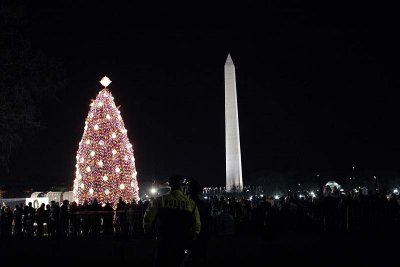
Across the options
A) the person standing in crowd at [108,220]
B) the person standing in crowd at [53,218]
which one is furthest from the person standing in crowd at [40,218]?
the person standing in crowd at [108,220]

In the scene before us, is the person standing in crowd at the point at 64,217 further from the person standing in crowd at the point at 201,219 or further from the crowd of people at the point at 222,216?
the person standing in crowd at the point at 201,219

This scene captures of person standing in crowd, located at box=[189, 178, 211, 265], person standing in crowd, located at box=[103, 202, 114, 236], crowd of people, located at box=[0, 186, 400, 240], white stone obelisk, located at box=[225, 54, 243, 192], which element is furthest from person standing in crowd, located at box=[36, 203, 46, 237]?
white stone obelisk, located at box=[225, 54, 243, 192]

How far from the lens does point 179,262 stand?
19.8ft

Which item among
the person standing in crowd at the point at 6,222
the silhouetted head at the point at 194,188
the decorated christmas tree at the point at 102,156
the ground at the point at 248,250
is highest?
the decorated christmas tree at the point at 102,156

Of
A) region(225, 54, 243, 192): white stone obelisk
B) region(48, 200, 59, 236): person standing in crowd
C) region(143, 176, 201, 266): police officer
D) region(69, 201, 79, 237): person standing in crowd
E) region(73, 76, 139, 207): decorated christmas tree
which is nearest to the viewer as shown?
region(143, 176, 201, 266): police officer

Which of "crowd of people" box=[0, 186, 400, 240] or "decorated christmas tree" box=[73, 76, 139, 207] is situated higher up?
"decorated christmas tree" box=[73, 76, 139, 207]

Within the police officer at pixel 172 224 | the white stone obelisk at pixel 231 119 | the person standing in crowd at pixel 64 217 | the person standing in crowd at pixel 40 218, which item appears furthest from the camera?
the white stone obelisk at pixel 231 119

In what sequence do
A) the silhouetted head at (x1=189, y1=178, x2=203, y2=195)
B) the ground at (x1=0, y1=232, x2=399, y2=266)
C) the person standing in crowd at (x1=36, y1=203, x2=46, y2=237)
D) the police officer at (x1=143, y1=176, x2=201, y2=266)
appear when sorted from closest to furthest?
the police officer at (x1=143, y1=176, x2=201, y2=266)
the silhouetted head at (x1=189, y1=178, x2=203, y2=195)
the ground at (x1=0, y1=232, x2=399, y2=266)
the person standing in crowd at (x1=36, y1=203, x2=46, y2=237)

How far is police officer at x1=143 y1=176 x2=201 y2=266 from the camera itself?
6012 millimetres

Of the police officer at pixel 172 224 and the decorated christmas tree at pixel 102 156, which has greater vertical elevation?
the decorated christmas tree at pixel 102 156

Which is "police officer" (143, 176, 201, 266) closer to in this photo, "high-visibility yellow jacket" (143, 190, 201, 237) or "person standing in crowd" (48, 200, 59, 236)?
"high-visibility yellow jacket" (143, 190, 201, 237)

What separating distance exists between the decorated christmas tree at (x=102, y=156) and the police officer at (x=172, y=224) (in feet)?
54.7

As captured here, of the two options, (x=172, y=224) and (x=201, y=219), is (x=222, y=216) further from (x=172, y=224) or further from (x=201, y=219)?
(x=172, y=224)

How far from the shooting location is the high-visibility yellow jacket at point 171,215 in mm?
6094
